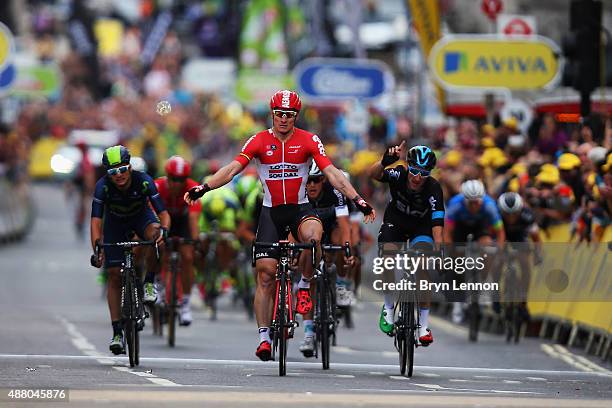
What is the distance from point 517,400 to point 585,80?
8983mm

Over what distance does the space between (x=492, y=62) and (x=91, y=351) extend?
9571 millimetres

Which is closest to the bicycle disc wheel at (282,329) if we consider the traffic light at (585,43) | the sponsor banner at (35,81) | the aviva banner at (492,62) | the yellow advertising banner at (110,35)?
the traffic light at (585,43)

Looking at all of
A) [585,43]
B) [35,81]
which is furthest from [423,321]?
[35,81]

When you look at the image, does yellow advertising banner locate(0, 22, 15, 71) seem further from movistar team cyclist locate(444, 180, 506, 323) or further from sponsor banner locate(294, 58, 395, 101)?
movistar team cyclist locate(444, 180, 506, 323)

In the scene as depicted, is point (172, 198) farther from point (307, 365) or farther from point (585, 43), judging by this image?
point (585, 43)

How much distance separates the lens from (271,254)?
15383mm

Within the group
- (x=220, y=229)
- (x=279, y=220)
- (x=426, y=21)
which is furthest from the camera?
(x=426, y=21)

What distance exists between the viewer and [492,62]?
25781mm

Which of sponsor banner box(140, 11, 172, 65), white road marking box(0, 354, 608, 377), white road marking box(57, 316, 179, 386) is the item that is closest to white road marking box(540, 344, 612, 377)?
white road marking box(0, 354, 608, 377)

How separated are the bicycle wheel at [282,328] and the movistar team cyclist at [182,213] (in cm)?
435

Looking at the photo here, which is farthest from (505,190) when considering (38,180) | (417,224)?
(38,180)

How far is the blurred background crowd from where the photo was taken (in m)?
23.4

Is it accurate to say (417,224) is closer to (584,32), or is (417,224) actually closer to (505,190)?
(584,32)

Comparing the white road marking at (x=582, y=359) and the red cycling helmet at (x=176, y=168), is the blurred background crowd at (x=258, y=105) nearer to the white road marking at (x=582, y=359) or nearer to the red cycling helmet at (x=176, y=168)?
the white road marking at (x=582, y=359)
